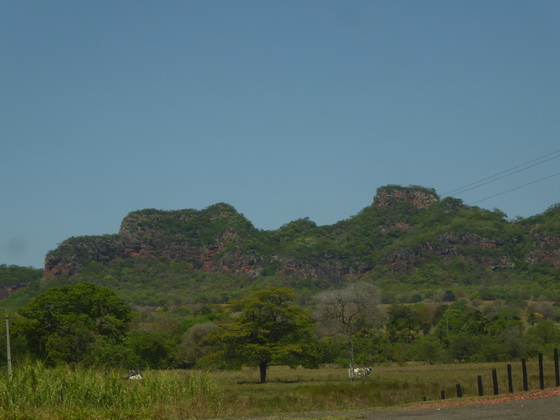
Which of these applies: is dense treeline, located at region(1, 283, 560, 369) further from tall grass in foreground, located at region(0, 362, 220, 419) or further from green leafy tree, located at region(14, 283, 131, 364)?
tall grass in foreground, located at region(0, 362, 220, 419)

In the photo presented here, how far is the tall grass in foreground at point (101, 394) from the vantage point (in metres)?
25.6

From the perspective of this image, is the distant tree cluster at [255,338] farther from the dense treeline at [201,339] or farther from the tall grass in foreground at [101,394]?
the tall grass in foreground at [101,394]

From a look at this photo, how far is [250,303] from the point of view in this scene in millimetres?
60719

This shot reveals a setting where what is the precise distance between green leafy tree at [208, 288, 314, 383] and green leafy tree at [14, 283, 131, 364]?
9.39 m

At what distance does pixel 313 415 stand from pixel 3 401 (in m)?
10.1

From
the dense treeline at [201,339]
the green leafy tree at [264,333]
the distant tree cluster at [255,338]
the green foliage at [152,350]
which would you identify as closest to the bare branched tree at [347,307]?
the distant tree cluster at [255,338]

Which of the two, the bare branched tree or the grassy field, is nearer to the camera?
the grassy field

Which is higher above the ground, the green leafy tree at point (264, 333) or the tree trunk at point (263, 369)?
the green leafy tree at point (264, 333)

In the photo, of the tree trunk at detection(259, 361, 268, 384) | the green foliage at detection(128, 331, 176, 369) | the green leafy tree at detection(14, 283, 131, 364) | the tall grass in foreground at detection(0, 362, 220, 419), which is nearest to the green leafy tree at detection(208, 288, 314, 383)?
the tree trunk at detection(259, 361, 268, 384)

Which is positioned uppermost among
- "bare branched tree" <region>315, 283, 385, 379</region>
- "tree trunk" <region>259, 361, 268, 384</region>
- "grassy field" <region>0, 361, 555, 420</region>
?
"bare branched tree" <region>315, 283, 385, 379</region>

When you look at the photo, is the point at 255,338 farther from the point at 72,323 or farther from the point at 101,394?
the point at 101,394

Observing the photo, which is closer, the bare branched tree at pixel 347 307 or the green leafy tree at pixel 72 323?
the green leafy tree at pixel 72 323

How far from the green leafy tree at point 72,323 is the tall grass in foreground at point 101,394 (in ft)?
91.9

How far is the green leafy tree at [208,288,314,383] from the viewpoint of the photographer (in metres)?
59.3
